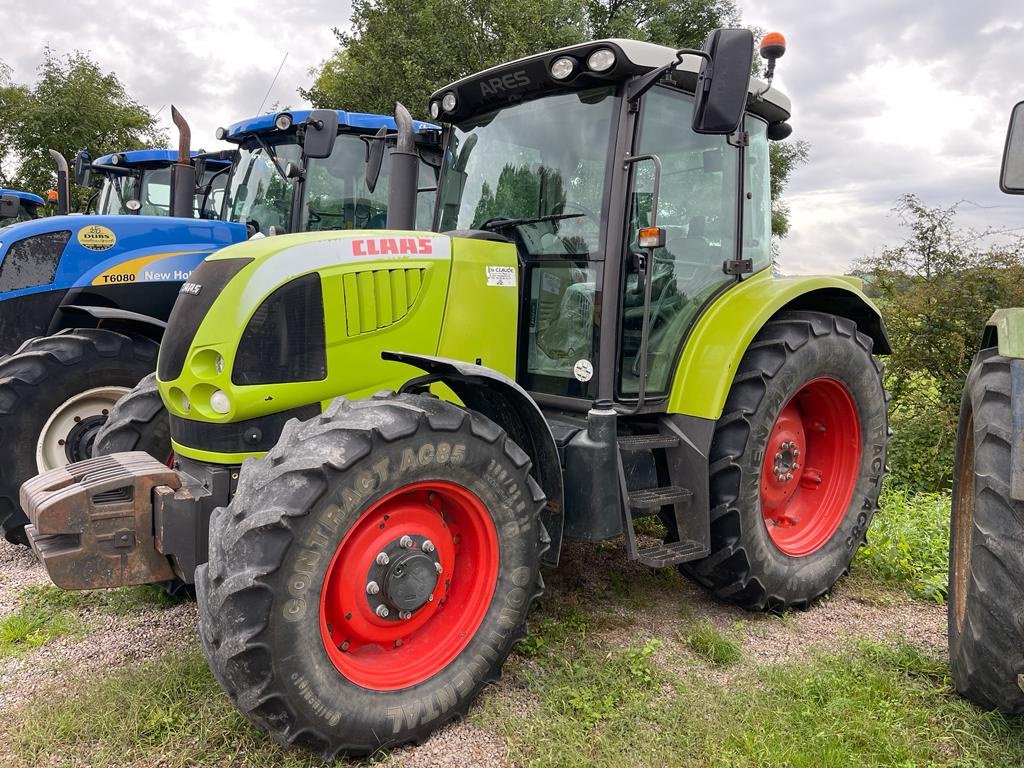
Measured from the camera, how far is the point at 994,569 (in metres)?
2.33

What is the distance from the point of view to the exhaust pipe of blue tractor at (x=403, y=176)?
138 inches

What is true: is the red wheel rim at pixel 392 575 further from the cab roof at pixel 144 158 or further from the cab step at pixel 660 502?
the cab roof at pixel 144 158

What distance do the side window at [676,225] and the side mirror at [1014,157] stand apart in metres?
1.24

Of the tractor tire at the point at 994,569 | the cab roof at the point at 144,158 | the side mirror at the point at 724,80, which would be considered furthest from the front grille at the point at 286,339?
the cab roof at the point at 144,158

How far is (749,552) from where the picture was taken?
11.2ft

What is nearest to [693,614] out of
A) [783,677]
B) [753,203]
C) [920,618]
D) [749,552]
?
[749,552]

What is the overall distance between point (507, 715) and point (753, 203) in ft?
8.61

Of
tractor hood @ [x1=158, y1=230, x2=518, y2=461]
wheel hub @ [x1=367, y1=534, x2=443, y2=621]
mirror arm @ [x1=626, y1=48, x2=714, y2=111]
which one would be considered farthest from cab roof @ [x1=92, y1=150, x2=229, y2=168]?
wheel hub @ [x1=367, y1=534, x2=443, y2=621]

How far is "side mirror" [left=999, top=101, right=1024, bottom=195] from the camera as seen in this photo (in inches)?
90.5

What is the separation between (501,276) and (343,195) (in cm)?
314

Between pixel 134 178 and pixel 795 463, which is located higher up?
pixel 134 178

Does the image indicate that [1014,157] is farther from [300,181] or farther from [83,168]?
[83,168]

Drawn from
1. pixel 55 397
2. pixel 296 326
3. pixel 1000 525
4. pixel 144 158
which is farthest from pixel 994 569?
pixel 144 158

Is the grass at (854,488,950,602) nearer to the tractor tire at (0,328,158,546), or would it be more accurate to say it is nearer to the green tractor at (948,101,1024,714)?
the green tractor at (948,101,1024,714)
